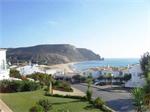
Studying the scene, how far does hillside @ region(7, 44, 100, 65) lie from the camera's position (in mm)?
112319

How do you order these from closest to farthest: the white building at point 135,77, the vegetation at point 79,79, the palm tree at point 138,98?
the palm tree at point 138,98, the white building at point 135,77, the vegetation at point 79,79

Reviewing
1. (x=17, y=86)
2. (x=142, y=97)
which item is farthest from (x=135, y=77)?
(x=142, y=97)

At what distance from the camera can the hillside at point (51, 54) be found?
368ft

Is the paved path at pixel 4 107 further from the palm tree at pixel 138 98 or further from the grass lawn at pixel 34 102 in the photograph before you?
the palm tree at pixel 138 98

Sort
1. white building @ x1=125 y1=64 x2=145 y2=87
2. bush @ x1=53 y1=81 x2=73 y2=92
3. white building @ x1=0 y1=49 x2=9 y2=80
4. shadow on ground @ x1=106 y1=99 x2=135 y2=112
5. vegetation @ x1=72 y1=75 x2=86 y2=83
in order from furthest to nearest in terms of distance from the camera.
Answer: vegetation @ x1=72 y1=75 x2=86 y2=83
white building @ x1=125 y1=64 x2=145 y2=87
bush @ x1=53 y1=81 x2=73 y2=92
white building @ x1=0 y1=49 x2=9 y2=80
shadow on ground @ x1=106 y1=99 x2=135 y2=112

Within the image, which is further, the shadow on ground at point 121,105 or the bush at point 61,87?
the bush at point 61,87

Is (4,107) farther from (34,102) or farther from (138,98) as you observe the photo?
(138,98)

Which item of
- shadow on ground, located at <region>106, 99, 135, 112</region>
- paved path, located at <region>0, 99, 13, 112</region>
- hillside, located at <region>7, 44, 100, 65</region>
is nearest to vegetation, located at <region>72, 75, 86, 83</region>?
shadow on ground, located at <region>106, 99, 135, 112</region>

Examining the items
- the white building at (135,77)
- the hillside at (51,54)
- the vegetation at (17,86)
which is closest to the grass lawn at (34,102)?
the vegetation at (17,86)

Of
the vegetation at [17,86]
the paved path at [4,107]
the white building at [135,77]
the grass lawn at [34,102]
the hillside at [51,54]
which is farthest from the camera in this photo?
the hillside at [51,54]

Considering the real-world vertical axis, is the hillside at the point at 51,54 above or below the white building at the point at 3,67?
above

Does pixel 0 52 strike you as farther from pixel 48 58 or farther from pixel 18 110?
pixel 48 58

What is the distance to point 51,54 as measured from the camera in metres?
137

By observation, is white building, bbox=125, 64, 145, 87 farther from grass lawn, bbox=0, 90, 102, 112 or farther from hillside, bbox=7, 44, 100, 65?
hillside, bbox=7, 44, 100, 65
